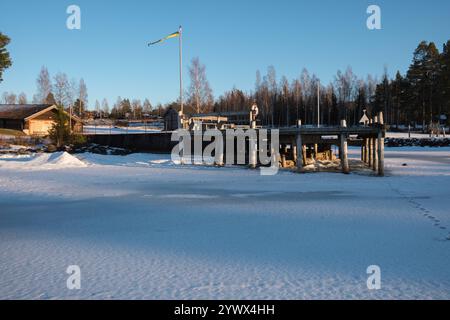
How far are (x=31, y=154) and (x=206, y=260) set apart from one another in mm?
29856

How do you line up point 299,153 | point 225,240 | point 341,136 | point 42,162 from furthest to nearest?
point 42,162, point 299,153, point 341,136, point 225,240

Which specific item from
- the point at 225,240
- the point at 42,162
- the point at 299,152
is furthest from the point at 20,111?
the point at 225,240

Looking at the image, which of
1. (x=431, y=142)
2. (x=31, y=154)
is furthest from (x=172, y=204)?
(x=431, y=142)

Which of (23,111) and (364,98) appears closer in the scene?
(23,111)

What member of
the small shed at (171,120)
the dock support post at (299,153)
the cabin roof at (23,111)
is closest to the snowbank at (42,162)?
the dock support post at (299,153)

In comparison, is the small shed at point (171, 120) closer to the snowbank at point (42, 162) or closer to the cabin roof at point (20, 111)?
the cabin roof at point (20, 111)

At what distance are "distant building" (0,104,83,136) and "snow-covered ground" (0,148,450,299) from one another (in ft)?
123

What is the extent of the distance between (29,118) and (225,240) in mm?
49642

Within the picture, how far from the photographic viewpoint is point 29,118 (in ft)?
170

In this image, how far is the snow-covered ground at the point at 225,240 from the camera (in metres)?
6.16

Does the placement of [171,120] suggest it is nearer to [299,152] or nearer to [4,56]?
[4,56]

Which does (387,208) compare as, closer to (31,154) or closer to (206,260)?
(206,260)

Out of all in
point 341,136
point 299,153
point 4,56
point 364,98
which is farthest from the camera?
point 364,98
